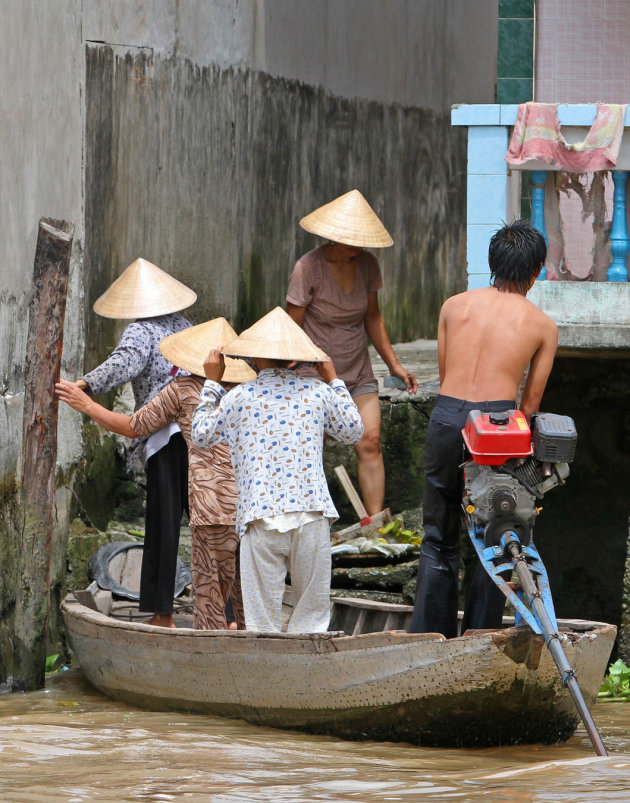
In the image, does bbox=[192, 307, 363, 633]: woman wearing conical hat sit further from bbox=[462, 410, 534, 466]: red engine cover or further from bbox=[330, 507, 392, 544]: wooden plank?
bbox=[330, 507, 392, 544]: wooden plank

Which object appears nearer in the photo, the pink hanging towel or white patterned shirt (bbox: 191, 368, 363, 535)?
white patterned shirt (bbox: 191, 368, 363, 535)

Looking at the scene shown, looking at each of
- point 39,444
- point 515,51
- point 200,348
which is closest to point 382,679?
point 200,348

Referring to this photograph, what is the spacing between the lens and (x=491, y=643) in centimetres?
541

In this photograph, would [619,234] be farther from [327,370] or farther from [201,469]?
[201,469]

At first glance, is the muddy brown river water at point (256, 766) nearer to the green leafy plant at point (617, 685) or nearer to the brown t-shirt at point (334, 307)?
the green leafy plant at point (617, 685)

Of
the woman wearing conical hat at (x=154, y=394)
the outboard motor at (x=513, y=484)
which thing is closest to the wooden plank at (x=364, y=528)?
the woman wearing conical hat at (x=154, y=394)

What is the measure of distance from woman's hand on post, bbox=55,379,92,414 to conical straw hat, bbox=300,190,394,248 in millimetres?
1675

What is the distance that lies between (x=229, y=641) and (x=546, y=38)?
15.5 feet

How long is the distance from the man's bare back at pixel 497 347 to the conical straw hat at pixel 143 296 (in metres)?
1.60

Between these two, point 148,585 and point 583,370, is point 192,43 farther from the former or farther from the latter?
point 148,585

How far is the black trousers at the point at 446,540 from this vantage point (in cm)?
597

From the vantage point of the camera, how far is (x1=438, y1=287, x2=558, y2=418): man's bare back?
235 inches

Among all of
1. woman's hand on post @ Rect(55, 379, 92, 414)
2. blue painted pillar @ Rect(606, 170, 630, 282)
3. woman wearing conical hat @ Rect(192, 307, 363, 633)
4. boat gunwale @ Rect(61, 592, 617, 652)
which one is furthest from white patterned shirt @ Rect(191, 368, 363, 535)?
blue painted pillar @ Rect(606, 170, 630, 282)

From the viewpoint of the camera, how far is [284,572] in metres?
6.03
